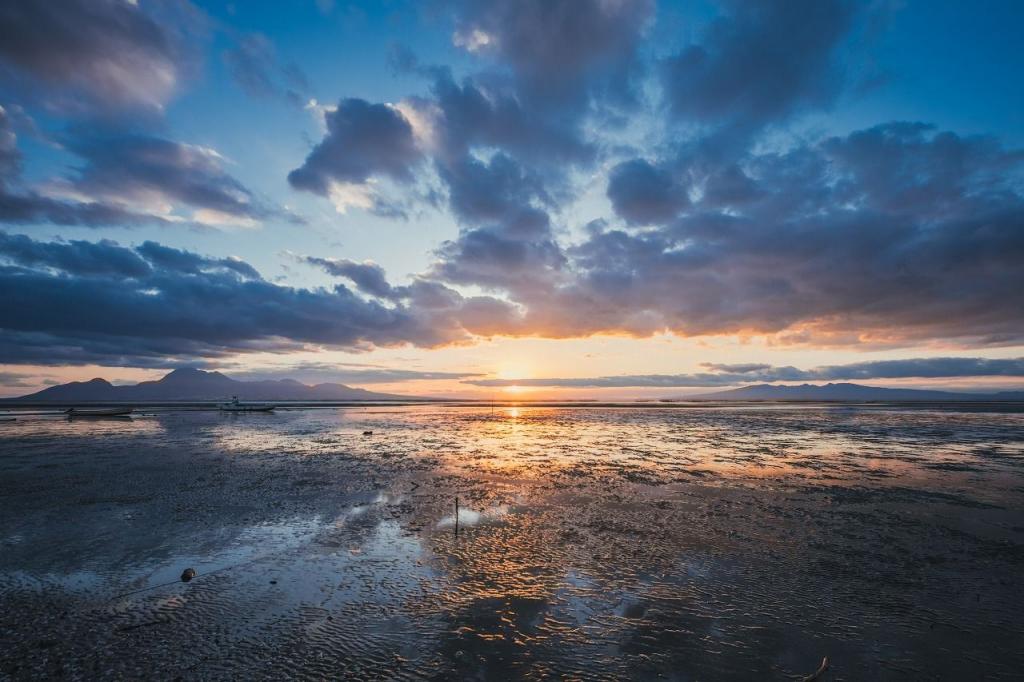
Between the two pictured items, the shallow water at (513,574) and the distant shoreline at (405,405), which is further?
the distant shoreline at (405,405)

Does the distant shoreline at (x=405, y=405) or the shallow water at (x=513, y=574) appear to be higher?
the shallow water at (x=513, y=574)

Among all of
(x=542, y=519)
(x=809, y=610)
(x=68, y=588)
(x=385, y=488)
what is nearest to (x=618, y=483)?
(x=542, y=519)

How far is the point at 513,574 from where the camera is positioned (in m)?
9.11

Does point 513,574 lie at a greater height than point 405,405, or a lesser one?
greater

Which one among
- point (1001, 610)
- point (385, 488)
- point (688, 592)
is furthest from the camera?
point (385, 488)

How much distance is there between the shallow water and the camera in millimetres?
6250

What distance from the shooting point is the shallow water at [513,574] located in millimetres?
6250

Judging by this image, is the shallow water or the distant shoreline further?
the distant shoreline

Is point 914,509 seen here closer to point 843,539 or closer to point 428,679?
point 843,539

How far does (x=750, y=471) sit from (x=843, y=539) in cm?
966

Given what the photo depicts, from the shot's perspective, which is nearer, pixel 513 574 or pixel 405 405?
pixel 513 574

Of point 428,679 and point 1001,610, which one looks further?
point 1001,610

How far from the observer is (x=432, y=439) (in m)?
34.4

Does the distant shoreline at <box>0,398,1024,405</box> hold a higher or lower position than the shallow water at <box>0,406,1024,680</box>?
lower
